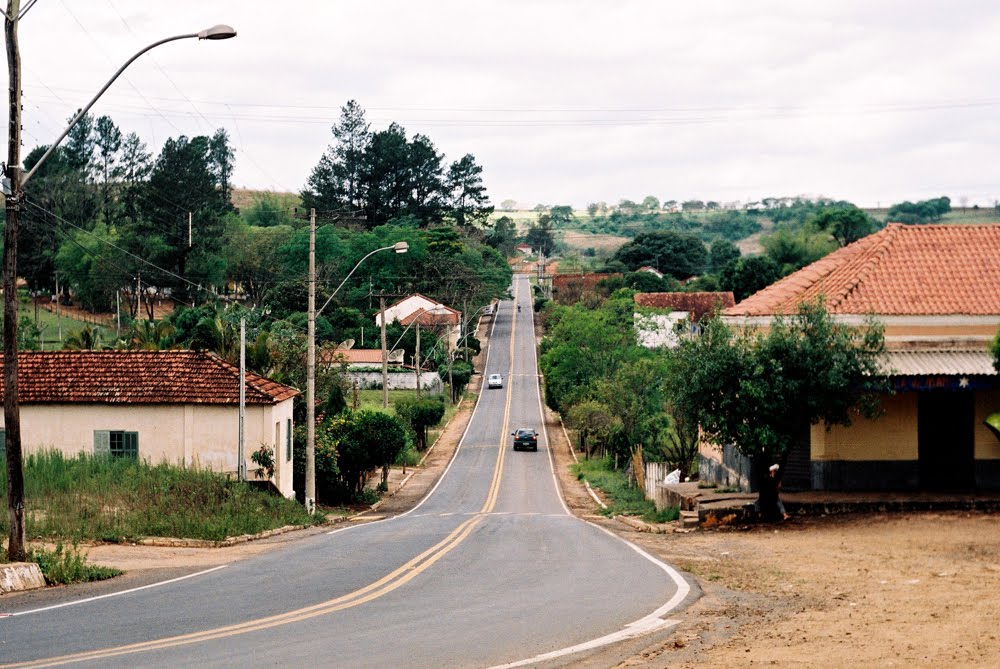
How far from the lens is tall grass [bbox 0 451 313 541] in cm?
2164

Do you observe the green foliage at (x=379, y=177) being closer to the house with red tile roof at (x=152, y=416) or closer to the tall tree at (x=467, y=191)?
the tall tree at (x=467, y=191)

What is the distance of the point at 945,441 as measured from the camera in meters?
26.9

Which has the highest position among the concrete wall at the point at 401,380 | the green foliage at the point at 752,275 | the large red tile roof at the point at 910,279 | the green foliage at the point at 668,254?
the green foliage at the point at 668,254

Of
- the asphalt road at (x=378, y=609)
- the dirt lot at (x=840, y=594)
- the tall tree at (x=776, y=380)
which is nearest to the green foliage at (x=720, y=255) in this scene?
the tall tree at (x=776, y=380)

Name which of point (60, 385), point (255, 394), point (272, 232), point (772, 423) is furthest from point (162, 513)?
point (272, 232)

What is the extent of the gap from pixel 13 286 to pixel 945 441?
845 inches

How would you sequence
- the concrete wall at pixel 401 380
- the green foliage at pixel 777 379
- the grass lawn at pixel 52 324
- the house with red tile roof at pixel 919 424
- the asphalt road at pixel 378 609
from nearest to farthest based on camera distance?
the asphalt road at pixel 378 609
the green foliage at pixel 777 379
the house with red tile roof at pixel 919 424
the grass lawn at pixel 52 324
the concrete wall at pixel 401 380

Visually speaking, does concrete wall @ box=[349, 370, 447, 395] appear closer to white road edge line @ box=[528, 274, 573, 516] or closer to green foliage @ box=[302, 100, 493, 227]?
white road edge line @ box=[528, 274, 573, 516]

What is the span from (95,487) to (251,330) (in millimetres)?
21880

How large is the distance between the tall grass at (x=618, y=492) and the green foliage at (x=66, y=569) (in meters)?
15.7

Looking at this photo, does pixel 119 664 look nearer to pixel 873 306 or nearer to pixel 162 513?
pixel 162 513

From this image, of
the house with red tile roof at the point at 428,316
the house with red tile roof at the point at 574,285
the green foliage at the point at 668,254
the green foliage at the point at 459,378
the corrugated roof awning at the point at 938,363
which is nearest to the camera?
the corrugated roof awning at the point at 938,363

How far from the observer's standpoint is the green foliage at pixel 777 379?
75.5 feet

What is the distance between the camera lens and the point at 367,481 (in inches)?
1882
